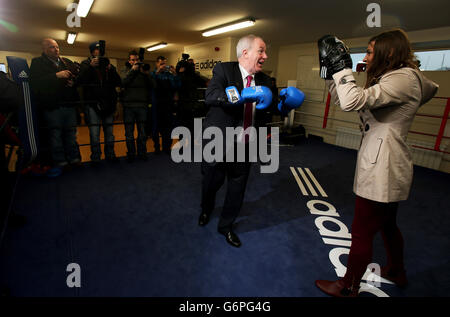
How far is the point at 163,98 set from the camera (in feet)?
12.6

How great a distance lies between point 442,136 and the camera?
13.0 feet

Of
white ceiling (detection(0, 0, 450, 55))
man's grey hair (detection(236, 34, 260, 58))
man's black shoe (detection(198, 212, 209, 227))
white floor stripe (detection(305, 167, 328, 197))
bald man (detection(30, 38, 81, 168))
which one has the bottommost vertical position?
white floor stripe (detection(305, 167, 328, 197))

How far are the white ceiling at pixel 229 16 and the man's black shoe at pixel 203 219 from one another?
2.99 m

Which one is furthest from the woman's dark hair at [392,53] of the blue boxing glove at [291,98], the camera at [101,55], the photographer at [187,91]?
the photographer at [187,91]

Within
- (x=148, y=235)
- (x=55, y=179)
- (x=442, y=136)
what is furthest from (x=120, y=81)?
(x=442, y=136)

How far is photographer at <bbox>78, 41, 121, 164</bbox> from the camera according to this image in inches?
118

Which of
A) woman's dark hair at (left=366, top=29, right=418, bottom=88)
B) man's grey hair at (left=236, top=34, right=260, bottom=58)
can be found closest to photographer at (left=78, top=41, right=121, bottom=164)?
man's grey hair at (left=236, top=34, right=260, bottom=58)

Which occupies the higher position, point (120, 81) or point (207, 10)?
point (207, 10)

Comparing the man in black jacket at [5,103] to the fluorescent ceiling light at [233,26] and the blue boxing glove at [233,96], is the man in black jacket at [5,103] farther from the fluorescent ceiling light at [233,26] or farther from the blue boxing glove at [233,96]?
the fluorescent ceiling light at [233,26]

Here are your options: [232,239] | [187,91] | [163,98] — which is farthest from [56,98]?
[232,239]

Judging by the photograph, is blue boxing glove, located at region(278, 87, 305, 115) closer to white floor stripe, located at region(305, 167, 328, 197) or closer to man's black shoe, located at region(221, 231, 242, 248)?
man's black shoe, located at region(221, 231, 242, 248)

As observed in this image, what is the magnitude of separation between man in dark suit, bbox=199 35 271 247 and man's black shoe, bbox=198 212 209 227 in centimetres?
21

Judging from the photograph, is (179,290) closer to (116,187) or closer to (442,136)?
(116,187)
